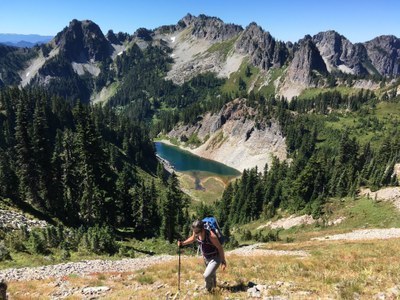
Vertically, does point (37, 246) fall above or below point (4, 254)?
below

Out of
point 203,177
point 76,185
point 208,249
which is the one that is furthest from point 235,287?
point 203,177

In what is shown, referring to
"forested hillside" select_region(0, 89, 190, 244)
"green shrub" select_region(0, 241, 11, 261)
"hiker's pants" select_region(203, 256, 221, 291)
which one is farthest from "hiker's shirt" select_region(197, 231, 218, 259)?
"forested hillside" select_region(0, 89, 190, 244)

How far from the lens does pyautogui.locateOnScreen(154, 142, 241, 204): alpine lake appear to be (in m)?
138

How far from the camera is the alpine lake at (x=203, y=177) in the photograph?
452ft

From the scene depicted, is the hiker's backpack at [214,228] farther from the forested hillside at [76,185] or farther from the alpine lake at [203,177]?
the alpine lake at [203,177]

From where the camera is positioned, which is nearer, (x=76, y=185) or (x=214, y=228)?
(x=214, y=228)

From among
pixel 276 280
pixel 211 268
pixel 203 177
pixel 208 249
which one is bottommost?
pixel 203 177

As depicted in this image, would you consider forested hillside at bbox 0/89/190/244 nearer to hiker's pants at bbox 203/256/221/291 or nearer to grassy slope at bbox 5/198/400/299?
grassy slope at bbox 5/198/400/299

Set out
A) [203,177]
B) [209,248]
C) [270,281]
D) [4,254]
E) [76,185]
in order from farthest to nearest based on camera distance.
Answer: [203,177] → [76,185] → [4,254] → [270,281] → [209,248]

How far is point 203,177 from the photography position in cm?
16125

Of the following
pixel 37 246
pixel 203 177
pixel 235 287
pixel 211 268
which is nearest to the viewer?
pixel 211 268

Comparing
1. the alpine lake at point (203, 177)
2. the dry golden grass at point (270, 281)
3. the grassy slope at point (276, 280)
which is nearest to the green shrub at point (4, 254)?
the grassy slope at point (276, 280)

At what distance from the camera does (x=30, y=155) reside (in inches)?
2048

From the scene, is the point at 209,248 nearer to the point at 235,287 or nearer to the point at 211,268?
the point at 211,268
